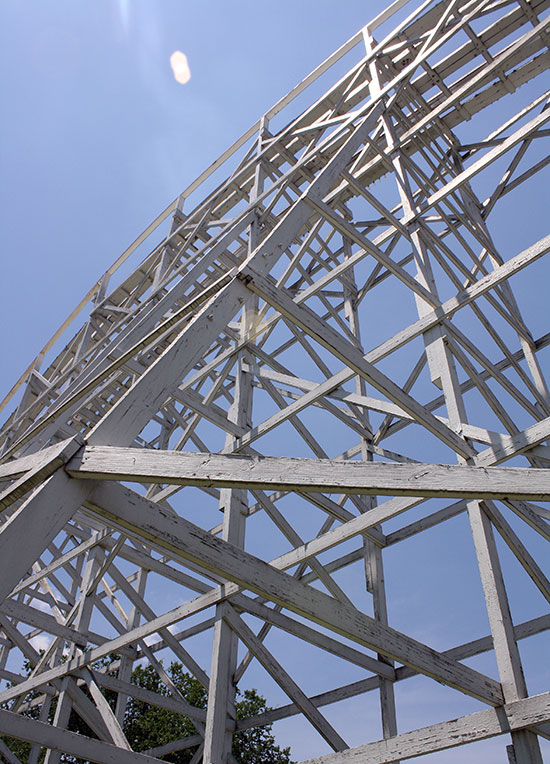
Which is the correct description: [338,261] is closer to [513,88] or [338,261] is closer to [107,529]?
[513,88]

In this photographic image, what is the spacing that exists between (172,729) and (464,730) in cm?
1194

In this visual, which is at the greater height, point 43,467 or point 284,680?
point 284,680

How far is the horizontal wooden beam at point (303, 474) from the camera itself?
2.19m

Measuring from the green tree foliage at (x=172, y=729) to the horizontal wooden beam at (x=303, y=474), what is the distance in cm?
1221

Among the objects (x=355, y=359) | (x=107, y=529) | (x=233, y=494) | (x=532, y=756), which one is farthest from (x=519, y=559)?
(x=107, y=529)

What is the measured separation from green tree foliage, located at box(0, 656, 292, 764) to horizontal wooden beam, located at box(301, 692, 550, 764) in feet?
35.1

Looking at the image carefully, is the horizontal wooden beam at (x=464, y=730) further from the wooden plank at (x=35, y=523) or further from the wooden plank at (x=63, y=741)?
the wooden plank at (x=35, y=523)

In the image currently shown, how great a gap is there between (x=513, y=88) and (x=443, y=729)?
7.43 m

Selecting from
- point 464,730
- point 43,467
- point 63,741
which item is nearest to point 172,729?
point 63,741

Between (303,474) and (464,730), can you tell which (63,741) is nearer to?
(464,730)

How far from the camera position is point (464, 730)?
3357mm

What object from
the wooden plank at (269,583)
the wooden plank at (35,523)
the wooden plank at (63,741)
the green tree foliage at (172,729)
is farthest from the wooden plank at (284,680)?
the green tree foliage at (172,729)

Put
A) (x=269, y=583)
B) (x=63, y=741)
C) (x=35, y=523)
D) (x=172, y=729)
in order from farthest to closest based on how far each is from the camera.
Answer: (x=172, y=729), (x=63, y=741), (x=269, y=583), (x=35, y=523)

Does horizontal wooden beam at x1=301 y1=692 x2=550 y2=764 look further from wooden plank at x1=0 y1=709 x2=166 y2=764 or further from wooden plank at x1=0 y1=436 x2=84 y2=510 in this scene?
wooden plank at x1=0 y1=436 x2=84 y2=510
